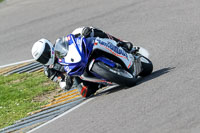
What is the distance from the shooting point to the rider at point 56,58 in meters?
8.66

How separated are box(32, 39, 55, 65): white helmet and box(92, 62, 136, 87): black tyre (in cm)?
82

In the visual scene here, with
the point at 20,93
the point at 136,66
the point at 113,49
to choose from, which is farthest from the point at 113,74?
the point at 20,93

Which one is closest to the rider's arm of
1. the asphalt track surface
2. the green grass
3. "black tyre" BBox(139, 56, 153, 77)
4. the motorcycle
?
the motorcycle

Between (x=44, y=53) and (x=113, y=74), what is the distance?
1302mm

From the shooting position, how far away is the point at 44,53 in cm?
864

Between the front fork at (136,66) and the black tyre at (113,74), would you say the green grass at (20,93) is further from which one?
the front fork at (136,66)

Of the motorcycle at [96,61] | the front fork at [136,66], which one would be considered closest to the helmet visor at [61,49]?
the motorcycle at [96,61]

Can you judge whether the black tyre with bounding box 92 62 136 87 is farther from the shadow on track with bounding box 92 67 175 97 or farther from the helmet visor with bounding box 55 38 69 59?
the helmet visor with bounding box 55 38 69 59

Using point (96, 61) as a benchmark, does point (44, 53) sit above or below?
above

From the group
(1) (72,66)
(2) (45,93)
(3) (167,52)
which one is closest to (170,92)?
(1) (72,66)

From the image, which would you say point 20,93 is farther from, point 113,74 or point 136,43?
point 113,74

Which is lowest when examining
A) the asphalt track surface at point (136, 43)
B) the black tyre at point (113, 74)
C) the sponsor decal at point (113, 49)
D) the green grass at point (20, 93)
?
the green grass at point (20, 93)

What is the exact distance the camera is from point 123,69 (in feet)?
29.0

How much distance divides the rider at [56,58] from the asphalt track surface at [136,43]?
0.50 meters
